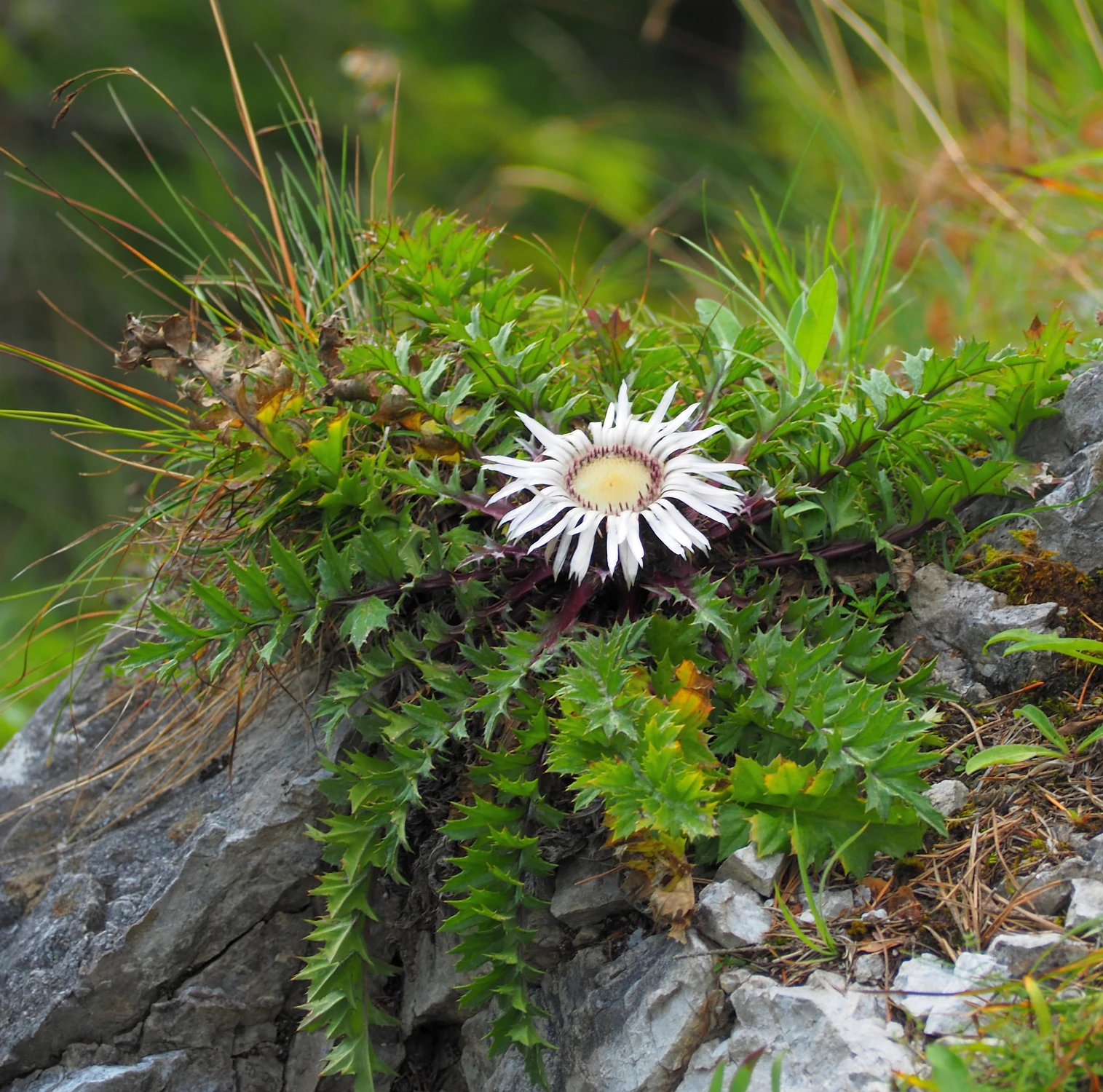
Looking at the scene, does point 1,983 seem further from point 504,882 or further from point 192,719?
point 504,882

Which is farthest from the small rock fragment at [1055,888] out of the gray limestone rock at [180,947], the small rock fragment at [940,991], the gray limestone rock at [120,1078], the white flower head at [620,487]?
the gray limestone rock at [120,1078]

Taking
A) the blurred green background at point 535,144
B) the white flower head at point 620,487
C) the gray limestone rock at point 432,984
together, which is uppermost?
the blurred green background at point 535,144

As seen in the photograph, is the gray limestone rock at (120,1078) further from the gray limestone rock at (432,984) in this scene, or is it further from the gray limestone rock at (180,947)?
the gray limestone rock at (432,984)

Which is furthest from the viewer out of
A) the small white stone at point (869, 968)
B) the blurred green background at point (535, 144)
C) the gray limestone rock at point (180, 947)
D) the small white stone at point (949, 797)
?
the blurred green background at point (535, 144)

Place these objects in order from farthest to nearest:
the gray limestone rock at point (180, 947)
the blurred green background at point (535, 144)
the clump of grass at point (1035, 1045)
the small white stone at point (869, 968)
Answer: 1. the blurred green background at point (535, 144)
2. the gray limestone rock at point (180, 947)
3. the small white stone at point (869, 968)
4. the clump of grass at point (1035, 1045)

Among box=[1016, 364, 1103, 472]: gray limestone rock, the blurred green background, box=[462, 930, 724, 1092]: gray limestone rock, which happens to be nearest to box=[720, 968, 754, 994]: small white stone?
box=[462, 930, 724, 1092]: gray limestone rock

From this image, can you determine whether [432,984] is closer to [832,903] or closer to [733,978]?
[733,978]
